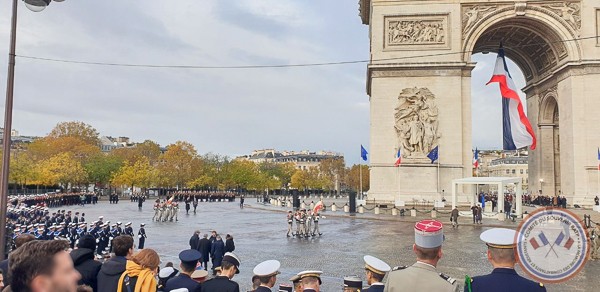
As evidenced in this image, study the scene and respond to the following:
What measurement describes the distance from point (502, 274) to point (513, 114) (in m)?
28.0

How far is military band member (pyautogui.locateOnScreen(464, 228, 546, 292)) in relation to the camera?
2.95 meters

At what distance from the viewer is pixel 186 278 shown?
4.60m

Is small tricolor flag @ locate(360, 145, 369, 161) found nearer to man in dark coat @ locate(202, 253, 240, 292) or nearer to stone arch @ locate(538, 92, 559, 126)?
stone arch @ locate(538, 92, 559, 126)

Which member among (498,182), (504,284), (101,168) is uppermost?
(101,168)

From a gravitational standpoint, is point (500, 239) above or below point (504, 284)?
above

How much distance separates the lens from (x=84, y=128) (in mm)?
93312

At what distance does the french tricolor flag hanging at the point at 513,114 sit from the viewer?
2806cm

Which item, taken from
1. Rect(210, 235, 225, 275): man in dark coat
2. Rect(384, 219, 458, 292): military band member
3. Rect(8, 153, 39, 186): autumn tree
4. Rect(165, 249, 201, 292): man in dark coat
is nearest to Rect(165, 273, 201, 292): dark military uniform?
Rect(165, 249, 201, 292): man in dark coat

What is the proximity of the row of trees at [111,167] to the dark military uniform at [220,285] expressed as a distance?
5799cm

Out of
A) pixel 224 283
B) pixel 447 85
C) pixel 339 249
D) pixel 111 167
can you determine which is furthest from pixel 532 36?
pixel 111 167

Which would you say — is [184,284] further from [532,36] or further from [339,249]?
[532,36]

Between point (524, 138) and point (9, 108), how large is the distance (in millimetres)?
27328

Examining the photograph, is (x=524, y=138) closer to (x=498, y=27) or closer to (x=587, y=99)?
(x=587, y=99)

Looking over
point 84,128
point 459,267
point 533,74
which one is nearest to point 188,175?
point 84,128
